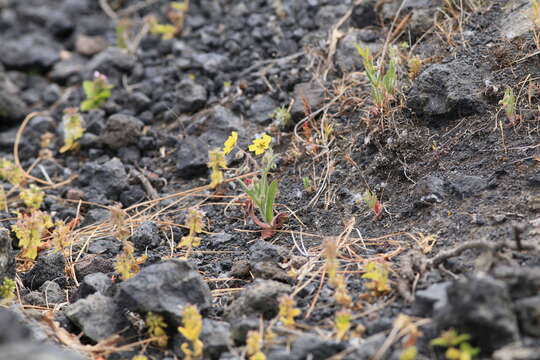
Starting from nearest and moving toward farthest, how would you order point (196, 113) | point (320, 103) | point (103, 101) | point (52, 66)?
point (320, 103) → point (196, 113) → point (103, 101) → point (52, 66)

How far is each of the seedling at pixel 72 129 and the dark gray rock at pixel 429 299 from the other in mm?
3157

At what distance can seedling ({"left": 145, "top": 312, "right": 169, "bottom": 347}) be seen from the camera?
2.77m

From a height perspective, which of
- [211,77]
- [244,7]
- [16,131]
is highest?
[244,7]

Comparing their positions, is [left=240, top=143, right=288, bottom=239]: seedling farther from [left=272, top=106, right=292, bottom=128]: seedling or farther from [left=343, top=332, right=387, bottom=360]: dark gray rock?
[left=343, top=332, right=387, bottom=360]: dark gray rock

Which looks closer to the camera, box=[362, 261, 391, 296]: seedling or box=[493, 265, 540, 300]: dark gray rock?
box=[493, 265, 540, 300]: dark gray rock

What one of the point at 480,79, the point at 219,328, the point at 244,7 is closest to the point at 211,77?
the point at 244,7

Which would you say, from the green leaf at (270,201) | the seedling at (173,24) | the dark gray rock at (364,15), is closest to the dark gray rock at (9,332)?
the green leaf at (270,201)

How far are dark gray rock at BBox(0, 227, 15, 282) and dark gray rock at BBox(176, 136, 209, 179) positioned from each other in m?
1.39

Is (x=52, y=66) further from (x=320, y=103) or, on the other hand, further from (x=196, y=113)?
(x=320, y=103)

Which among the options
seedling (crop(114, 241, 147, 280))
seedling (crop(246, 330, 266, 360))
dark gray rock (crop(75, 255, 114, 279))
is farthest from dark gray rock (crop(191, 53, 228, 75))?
seedling (crop(246, 330, 266, 360))

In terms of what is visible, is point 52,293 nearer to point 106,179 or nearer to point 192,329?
point 192,329

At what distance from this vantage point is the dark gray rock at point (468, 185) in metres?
3.21

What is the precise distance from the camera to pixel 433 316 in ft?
8.33

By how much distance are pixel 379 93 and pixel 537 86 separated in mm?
847
